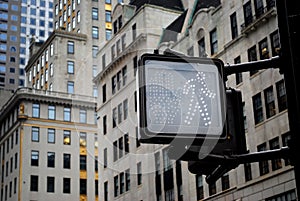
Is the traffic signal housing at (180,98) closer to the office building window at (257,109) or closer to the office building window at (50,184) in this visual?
the office building window at (257,109)

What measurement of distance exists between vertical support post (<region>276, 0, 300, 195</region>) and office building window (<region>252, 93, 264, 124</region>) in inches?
1553

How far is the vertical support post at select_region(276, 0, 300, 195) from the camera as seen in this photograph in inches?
161

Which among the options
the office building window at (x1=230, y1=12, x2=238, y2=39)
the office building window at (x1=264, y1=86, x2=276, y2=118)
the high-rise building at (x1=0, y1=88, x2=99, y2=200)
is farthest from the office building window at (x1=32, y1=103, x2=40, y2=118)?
the office building window at (x1=264, y1=86, x2=276, y2=118)

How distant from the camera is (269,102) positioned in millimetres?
42375

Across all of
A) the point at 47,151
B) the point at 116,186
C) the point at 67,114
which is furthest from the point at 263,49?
the point at 67,114

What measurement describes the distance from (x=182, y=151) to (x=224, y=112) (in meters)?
0.41

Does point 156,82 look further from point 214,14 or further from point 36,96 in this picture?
point 36,96

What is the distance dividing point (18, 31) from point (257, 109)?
498 feet

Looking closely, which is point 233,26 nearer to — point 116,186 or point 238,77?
point 238,77

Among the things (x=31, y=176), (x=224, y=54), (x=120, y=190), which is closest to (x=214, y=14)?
(x=224, y=54)

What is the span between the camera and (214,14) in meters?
49.6

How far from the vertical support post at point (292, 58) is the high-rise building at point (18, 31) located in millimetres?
178168

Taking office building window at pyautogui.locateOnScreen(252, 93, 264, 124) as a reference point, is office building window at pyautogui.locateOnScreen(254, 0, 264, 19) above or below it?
above

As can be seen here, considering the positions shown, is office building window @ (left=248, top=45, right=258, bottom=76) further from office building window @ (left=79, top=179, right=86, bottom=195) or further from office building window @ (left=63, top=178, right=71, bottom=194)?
office building window @ (left=79, top=179, right=86, bottom=195)
